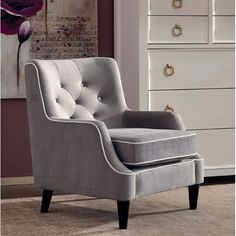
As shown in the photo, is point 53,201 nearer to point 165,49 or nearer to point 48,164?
point 48,164

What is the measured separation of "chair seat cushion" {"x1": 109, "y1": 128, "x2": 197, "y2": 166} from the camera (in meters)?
3.46

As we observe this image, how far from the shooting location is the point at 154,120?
4035 mm

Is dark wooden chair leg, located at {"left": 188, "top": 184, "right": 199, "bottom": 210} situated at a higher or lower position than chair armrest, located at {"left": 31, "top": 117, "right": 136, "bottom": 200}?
lower

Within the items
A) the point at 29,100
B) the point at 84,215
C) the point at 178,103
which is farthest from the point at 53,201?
the point at 178,103

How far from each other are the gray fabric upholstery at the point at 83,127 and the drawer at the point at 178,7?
56 centimetres

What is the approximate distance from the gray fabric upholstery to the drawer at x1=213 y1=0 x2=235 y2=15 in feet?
3.01

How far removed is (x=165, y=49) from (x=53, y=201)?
1.24m

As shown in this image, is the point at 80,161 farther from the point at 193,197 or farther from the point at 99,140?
the point at 193,197

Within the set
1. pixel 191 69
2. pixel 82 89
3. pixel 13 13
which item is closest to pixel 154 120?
pixel 82 89

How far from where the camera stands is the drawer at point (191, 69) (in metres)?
4.52

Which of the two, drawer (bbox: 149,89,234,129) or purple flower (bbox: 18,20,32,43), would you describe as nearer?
drawer (bbox: 149,89,234,129)

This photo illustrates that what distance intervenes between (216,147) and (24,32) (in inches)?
62.0

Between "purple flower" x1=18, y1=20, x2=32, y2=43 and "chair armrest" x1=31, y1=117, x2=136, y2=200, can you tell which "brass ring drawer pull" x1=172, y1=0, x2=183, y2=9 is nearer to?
"purple flower" x1=18, y1=20, x2=32, y2=43

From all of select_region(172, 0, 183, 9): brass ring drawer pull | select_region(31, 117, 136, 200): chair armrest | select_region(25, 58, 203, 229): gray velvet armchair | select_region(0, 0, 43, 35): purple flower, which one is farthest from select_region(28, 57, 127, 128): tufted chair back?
select_region(0, 0, 43, 35): purple flower
